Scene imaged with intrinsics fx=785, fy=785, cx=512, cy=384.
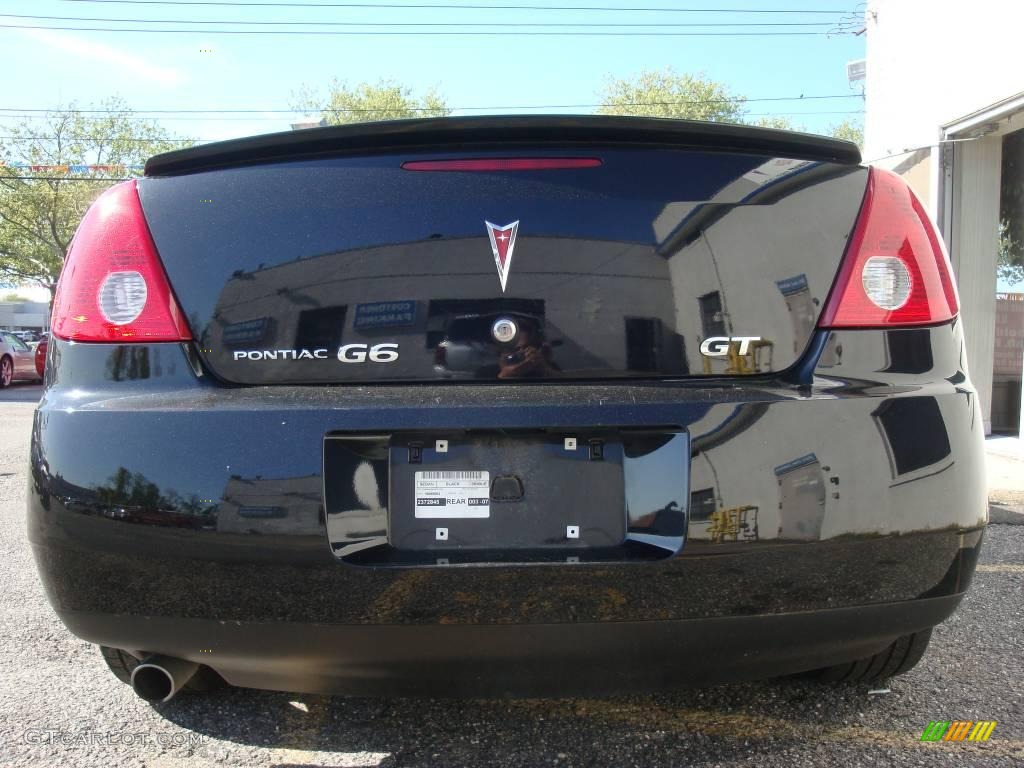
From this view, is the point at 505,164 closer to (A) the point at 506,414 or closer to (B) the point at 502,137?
(B) the point at 502,137

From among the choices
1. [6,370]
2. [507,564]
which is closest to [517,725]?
[507,564]

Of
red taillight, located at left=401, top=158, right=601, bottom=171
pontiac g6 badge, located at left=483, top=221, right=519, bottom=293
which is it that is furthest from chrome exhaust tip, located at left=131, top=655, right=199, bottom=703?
red taillight, located at left=401, top=158, right=601, bottom=171

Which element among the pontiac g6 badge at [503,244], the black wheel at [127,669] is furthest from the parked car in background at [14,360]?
the pontiac g6 badge at [503,244]

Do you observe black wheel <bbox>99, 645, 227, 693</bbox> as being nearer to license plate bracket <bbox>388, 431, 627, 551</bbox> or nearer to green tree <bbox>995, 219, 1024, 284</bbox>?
license plate bracket <bbox>388, 431, 627, 551</bbox>

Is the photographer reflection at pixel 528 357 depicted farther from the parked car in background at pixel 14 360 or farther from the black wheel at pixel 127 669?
the parked car in background at pixel 14 360

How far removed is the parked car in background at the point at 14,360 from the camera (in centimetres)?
1688

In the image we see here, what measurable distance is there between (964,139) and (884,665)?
692 centimetres

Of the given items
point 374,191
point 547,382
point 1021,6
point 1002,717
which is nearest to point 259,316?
point 374,191

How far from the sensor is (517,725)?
1911 millimetres

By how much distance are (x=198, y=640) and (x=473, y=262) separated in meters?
0.88

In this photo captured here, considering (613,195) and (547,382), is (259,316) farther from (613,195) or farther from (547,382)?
(613,195)

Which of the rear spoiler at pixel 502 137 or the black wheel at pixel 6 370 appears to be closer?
the rear spoiler at pixel 502 137

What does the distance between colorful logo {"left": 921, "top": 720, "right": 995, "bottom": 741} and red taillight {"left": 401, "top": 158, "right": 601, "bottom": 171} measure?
154 cm

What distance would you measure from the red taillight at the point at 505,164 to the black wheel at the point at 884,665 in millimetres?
1307
